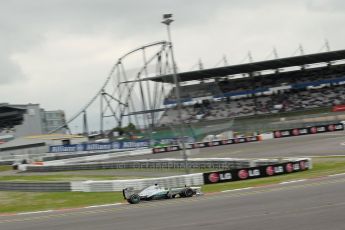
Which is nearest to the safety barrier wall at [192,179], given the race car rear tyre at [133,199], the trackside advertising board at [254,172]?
the trackside advertising board at [254,172]

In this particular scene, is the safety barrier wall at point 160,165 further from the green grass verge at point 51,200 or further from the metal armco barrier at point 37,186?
the metal armco barrier at point 37,186

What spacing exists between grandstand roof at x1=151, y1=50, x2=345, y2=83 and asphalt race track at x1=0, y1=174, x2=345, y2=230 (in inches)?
2399

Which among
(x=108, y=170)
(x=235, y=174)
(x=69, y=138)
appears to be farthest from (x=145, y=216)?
(x=69, y=138)

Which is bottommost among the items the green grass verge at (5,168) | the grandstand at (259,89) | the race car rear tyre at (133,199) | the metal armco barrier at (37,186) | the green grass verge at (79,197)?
the green grass verge at (79,197)

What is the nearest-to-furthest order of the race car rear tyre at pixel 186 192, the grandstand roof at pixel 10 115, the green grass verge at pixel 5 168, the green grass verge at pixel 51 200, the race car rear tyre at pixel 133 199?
the race car rear tyre at pixel 133 199, the race car rear tyre at pixel 186 192, the green grass verge at pixel 51 200, the green grass verge at pixel 5 168, the grandstand roof at pixel 10 115

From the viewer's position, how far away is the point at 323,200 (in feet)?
46.9

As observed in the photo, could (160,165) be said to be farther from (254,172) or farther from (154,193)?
(154,193)

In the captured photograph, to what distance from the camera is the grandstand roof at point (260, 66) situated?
76.7m

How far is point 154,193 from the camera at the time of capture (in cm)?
2016

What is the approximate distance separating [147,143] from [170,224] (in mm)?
49980

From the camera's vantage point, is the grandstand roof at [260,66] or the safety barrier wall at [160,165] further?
the grandstand roof at [260,66]

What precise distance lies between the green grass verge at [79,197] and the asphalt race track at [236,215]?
17.2ft

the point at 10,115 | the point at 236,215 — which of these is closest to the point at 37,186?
the point at 236,215

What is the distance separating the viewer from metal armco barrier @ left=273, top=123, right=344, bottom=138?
177 ft
